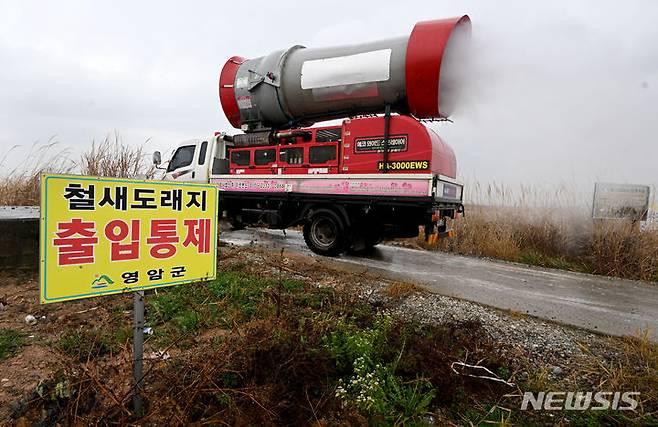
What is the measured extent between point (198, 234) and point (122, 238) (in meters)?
0.36

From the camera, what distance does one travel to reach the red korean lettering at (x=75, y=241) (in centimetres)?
136

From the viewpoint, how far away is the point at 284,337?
215 centimetres

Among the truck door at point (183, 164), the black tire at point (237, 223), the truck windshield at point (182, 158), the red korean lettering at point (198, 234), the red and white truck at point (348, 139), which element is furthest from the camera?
the truck windshield at point (182, 158)

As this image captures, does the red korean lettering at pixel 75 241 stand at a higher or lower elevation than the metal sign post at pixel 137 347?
higher

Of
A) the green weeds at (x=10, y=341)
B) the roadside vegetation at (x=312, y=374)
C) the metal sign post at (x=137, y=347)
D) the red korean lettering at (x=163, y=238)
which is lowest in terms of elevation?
the green weeds at (x=10, y=341)

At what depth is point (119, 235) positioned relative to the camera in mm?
1500

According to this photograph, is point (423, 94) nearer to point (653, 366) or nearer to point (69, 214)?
point (653, 366)

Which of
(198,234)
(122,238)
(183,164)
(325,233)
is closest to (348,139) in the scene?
(325,233)

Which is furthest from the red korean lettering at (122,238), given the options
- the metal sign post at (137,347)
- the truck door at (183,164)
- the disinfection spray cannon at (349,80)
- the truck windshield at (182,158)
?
the truck windshield at (182,158)

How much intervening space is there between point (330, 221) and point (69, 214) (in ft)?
16.0

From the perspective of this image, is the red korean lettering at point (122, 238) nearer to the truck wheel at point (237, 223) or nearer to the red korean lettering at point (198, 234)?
the red korean lettering at point (198, 234)

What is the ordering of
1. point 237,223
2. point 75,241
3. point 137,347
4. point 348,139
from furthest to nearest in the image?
1. point 237,223
2. point 348,139
3. point 137,347
4. point 75,241

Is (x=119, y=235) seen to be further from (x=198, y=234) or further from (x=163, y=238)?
(x=198, y=234)

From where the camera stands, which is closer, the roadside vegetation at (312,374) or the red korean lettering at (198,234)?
the roadside vegetation at (312,374)
